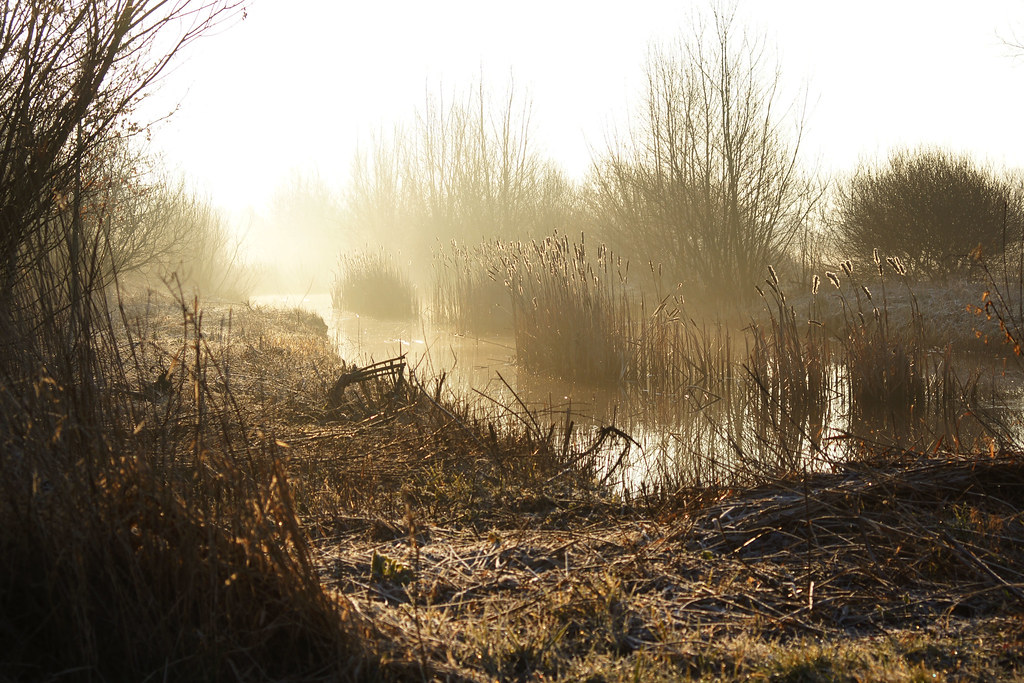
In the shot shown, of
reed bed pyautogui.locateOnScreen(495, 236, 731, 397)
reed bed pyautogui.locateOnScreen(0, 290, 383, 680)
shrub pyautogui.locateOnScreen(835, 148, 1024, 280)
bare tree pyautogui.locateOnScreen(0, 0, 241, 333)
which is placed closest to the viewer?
reed bed pyautogui.locateOnScreen(0, 290, 383, 680)

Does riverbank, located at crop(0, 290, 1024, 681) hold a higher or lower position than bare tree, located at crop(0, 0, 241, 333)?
lower

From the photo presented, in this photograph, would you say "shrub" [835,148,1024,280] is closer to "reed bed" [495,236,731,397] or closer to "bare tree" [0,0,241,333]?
"reed bed" [495,236,731,397]

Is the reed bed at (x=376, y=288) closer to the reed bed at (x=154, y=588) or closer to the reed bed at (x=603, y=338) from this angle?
the reed bed at (x=603, y=338)

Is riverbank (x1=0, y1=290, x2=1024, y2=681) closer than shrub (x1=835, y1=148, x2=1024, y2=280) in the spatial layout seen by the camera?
Yes

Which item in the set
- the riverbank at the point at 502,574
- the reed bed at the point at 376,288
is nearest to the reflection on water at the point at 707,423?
the riverbank at the point at 502,574

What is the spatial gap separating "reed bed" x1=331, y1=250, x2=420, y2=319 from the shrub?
369 inches

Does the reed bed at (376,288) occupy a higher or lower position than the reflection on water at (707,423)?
higher

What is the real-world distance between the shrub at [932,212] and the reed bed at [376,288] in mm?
9383

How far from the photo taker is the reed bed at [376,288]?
52.6 ft

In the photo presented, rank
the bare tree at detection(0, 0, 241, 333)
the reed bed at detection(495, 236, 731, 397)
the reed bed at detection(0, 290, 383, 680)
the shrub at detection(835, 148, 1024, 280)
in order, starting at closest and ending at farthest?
1. the reed bed at detection(0, 290, 383, 680)
2. the bare tree at detection(0, 0, 241, 333)
3. the reed bed at detection(495, 236, 731, 397)
4. the shrub at detection(835, 148, 1024, 280)

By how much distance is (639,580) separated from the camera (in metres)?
2.28

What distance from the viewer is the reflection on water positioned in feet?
13.7

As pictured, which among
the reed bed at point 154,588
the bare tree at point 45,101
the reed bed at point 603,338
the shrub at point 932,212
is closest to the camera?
the reed bed at point 154,588

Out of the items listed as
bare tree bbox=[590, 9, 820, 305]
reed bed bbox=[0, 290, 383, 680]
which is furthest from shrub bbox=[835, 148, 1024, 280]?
reed bed bbox=[0, 290, 383, 680]
